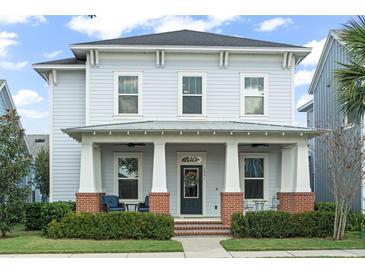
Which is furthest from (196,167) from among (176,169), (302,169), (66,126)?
(66,126)

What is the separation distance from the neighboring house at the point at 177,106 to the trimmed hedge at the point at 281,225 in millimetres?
3180

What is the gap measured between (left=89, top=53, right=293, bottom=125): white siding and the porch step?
415 centimetres

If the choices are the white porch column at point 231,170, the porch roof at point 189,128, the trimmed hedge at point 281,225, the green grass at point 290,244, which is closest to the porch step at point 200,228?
the trimmed hedge at point 281,225

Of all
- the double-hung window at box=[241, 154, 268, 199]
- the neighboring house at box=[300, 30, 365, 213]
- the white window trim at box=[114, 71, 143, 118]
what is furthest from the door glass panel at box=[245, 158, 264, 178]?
the white window trim at box=[114, 71, 143, 118]

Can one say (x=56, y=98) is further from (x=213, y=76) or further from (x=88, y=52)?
(x=213, y=76)

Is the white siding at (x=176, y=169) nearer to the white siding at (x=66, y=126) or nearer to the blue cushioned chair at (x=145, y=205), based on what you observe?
the blue cushioned chair at (x=145, y=205)

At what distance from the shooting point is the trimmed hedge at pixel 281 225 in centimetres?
1606

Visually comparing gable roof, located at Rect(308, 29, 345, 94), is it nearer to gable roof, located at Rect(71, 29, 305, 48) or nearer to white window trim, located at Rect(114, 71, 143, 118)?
gable roof, located at Rect(71, 29, 305, 48)

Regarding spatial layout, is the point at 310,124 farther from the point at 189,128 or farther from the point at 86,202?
the point at 86,202

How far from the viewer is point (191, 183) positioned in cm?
2020

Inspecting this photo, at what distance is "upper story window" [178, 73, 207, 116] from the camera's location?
2000 cm

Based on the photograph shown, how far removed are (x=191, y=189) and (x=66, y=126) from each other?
5459 mm

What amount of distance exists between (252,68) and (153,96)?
398 centimetres
